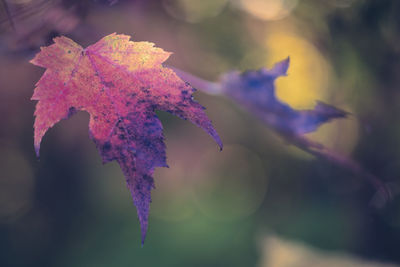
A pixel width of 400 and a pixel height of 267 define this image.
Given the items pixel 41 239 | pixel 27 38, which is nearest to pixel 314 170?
pixel 41 239

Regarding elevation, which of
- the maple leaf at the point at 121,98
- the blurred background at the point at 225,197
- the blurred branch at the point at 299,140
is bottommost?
the blurred background at the point at 225,197

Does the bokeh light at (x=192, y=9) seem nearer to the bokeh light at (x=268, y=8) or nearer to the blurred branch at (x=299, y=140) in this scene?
the bokeh light at (x=268, y=8)

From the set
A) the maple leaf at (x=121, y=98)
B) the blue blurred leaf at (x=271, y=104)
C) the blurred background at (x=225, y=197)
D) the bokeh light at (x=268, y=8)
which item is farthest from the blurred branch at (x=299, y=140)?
the bokeh light at (x=268, y=8)

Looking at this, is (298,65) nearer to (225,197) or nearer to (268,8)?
(268,8)

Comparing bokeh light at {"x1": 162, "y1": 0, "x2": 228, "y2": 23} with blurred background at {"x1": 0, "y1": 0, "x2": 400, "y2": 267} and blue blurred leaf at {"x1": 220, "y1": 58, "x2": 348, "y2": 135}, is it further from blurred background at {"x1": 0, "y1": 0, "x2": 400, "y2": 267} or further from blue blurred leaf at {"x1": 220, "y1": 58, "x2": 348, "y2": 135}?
blue blurred leaf at {"x1": 220, "y1": 58, "x2": 348, "y2": 135}

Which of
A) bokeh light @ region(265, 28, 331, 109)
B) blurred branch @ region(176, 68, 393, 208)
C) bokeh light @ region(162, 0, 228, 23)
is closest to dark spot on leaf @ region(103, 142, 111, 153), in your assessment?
blurred branch @ region(176, 68, 393, 208)

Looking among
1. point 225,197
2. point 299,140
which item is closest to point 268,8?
point 225,197
